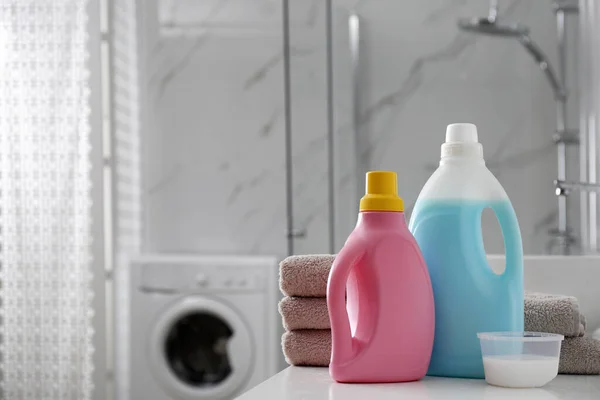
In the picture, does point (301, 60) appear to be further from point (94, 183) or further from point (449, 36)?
point (94, 183)

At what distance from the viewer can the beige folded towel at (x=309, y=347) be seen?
0.84m

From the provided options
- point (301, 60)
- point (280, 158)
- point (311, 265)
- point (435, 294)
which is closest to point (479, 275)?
point (435, 294)

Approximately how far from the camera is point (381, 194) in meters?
0.77

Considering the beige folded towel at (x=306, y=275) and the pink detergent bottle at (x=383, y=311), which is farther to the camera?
the beige folded towel at (x=306, y=275)

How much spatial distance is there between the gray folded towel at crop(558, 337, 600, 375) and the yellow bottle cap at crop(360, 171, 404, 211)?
22 centimetres

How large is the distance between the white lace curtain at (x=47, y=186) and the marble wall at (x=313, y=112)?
0.32m

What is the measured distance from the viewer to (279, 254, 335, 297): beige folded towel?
2.77 ft

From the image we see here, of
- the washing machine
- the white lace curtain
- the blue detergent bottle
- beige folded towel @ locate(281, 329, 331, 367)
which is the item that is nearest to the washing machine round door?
the washing machine

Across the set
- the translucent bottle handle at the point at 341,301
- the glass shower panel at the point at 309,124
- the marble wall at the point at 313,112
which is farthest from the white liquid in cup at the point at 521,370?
the glass shower panel at the point at 309,124

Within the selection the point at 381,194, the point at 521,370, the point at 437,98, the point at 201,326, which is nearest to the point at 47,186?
Answer: the point at 201,326

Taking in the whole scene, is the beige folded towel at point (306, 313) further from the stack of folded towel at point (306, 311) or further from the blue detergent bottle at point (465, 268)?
the blue detergent bottle at point (465, 268)

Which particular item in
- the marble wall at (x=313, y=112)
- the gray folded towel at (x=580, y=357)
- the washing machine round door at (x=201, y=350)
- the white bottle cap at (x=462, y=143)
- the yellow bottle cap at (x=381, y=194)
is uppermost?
the marble wall at (x=313, y=112)

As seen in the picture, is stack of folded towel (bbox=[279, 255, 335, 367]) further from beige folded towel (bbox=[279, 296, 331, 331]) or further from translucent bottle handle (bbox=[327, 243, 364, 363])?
translucent bottle handle (bbox=[327, 243, 364, 363])

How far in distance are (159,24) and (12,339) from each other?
4.43 ft
